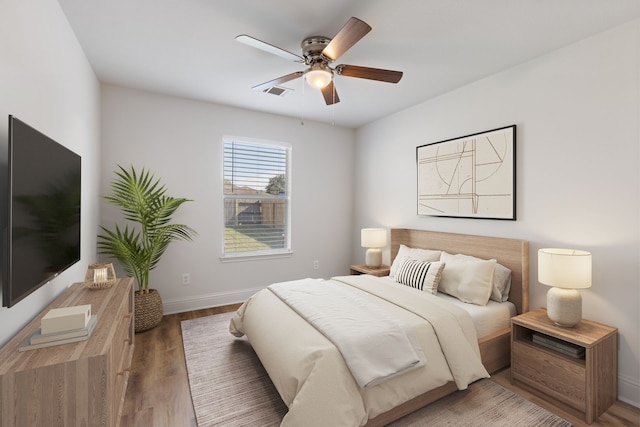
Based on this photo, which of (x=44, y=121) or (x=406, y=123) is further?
(x=406, y=123)

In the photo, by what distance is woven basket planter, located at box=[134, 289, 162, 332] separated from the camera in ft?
9.89

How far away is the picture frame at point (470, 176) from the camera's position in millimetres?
2754

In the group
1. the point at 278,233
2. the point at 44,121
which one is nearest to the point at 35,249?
the point at 44,121

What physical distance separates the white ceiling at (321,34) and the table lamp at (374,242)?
69.0 inches

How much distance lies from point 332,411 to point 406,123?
134 inches

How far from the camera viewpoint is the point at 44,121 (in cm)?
175

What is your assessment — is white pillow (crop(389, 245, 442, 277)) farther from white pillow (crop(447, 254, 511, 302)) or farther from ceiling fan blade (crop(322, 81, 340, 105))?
ceiling fan blade (crop(322, 81, 340, 105))

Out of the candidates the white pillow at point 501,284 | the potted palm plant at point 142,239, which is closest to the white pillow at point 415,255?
the white pillow at point 501,284

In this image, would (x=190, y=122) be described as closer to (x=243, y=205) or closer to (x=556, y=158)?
(x=243, y=205)

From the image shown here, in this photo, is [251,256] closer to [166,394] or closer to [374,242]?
[374,242]

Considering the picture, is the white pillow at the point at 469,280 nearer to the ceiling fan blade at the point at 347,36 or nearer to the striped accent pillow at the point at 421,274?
the striped accent pillow at the point at 421,274

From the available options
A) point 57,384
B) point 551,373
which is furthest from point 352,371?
point 551,373

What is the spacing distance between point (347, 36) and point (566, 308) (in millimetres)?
2338

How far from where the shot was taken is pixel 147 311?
305 cm
